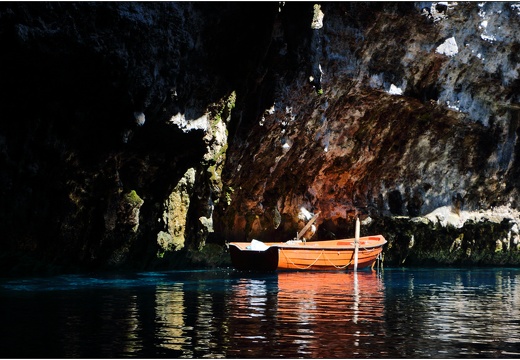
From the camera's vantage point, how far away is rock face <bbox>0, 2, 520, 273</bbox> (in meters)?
21.0

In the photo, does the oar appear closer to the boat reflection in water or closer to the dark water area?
the dark water area

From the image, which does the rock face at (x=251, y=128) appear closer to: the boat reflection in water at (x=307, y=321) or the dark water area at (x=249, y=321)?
the dark water area at (x=249, y=321)

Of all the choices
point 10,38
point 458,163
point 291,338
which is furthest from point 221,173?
point 291,338

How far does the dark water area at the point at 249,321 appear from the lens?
9758 mm

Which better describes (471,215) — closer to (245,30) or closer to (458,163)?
(458,163)

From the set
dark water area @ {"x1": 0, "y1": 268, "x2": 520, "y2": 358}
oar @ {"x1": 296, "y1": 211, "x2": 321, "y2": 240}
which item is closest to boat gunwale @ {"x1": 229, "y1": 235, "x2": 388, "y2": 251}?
oar @ {"x1": 296, "y1": 211, "x2": 321, "y2": 240}

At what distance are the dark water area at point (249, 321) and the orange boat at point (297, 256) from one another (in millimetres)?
8137

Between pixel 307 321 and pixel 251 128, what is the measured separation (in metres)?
18.3

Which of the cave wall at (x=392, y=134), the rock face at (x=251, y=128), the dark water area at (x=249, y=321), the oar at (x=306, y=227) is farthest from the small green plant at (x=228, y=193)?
the dark water area at (x=249, y=321)

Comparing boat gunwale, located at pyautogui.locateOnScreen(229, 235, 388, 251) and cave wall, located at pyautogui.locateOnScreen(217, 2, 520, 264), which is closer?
boat gunwale, located at pyautogui.locateOnScreen(229, 235, 388, 251)

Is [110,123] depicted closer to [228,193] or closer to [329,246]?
[228,193]

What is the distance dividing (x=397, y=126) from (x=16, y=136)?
843 inches

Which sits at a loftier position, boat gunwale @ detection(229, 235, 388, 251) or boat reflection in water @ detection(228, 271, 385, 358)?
boat gunwale @ detection(229, 235, 388, 251)

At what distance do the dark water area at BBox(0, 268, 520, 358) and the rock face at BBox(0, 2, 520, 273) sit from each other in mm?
3929
